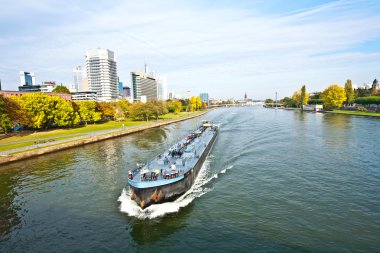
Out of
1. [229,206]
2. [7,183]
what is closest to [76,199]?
[7,183]

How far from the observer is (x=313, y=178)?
132ft

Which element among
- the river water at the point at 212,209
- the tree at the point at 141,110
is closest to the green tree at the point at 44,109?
the river water at the point at 212,209

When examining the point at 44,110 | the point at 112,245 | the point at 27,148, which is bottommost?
the point at 112,245

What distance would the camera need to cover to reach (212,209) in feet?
99.7

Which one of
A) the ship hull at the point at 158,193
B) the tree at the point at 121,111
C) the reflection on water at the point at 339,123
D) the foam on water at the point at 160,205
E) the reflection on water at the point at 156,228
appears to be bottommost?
the reflection on water at the point at 156,228

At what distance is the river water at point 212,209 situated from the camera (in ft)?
78.2

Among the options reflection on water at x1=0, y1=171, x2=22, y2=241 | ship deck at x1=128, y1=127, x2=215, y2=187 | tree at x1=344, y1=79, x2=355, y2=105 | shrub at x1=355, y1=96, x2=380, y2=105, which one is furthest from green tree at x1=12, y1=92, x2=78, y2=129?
tree at x1=344, y1=79, x2=355, y2=105

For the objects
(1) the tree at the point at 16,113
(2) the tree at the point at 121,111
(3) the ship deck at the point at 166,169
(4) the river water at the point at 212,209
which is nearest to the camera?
(4) the river water at the point at 212,209

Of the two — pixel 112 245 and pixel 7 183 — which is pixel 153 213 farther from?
pixel 7 183

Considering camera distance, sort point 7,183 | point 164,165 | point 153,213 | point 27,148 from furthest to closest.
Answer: point 27,148 < point 7,183 < point 164,165 < point 153,213

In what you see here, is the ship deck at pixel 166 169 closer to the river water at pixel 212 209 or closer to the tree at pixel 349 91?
the river water at pixel 212 209

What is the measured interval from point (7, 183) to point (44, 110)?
4884cm

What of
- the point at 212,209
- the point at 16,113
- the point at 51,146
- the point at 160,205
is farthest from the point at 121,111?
the point at 212,209

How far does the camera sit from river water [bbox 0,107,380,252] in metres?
23.8
